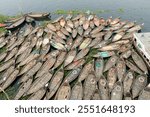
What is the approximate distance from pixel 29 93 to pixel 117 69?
37.2 ft

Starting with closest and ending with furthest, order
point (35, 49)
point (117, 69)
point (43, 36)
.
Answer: point (117, 69), point (35, 49), point (43, 36)

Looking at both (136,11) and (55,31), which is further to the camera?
(136,11)

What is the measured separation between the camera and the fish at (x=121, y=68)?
3131 centimetres

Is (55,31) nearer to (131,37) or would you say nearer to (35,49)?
(35,49)

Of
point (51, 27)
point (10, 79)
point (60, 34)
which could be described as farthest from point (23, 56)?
point (51, 27)


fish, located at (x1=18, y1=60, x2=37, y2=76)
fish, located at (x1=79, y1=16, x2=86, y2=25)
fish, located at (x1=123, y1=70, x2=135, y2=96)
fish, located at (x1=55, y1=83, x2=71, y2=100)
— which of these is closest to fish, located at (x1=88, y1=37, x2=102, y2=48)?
fish, located at (x1=79, y1=16, x2=86, y2=25)

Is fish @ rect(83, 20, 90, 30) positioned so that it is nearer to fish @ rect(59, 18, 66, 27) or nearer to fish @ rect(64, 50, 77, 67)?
fish @ rect(59, 18, 66, 27)

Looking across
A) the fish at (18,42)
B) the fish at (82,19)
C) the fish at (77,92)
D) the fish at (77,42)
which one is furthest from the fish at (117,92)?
the fish at (82,19)

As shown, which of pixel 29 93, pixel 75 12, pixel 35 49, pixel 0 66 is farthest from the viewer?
pixel 75 12

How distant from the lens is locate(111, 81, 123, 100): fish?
28.0 metres

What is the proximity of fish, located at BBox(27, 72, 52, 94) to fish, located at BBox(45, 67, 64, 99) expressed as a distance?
0.70m

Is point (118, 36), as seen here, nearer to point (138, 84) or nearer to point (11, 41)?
point (138, 84)

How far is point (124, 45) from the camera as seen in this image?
123 feet

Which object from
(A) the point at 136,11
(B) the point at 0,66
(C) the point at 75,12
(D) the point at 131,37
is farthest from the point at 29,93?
(A) the point at 136,11
